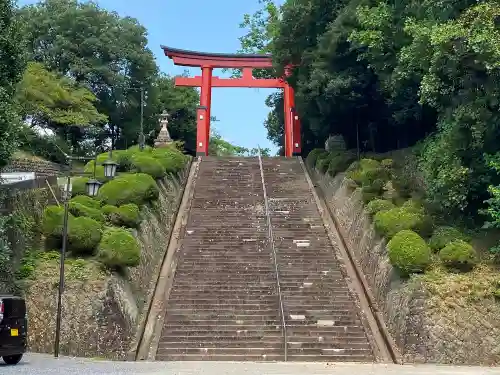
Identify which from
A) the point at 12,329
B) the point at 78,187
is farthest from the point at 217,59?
the point at 12,329

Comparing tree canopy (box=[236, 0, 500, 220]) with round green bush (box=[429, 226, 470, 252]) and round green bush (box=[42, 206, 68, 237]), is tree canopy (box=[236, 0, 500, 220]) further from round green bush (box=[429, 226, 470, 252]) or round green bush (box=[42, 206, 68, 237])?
round green bush (box=[42, 206, 68, 237])

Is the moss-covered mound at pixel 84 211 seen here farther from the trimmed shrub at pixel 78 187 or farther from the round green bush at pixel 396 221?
the round green bush at pixel 396 221

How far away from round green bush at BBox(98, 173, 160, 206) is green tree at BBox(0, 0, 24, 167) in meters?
4.85

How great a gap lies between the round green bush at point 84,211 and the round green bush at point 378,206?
712 cm

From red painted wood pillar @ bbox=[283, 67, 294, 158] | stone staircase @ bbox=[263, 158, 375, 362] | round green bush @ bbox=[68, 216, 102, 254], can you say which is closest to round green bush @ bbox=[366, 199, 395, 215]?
stone staircase @ bbox=[263, 158, 375, 362]

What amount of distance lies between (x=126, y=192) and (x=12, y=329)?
23.9 ft

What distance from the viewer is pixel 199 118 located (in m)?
33.1

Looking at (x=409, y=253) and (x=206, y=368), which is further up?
(x=409, y=253)

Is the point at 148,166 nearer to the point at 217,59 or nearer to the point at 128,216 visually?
the point at 128,216

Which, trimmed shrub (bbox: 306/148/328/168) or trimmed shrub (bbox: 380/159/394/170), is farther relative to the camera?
trimmed shrub (bbox: 306/148/328/168)

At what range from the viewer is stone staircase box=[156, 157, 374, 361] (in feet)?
44.5

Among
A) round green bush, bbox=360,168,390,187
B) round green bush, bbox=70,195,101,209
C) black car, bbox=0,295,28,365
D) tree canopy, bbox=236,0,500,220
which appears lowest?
black car, bbox=0,295,28,365

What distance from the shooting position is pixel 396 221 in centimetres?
1583

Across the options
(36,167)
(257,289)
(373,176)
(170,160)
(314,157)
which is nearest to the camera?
(257,289)
